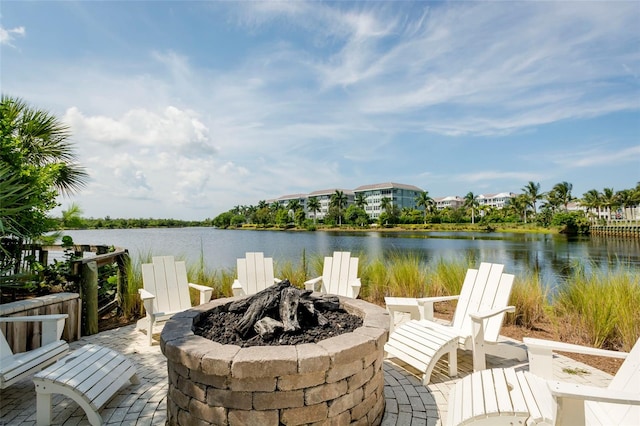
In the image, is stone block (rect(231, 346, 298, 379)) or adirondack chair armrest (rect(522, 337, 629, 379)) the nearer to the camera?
stone block (rect(231, 346, 298, 379))

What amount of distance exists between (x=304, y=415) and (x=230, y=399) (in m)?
0.46

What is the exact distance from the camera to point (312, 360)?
1864 millimetres

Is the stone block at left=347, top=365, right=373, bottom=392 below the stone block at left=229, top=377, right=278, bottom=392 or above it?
below

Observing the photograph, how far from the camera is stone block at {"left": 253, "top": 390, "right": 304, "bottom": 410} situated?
6.08 feet

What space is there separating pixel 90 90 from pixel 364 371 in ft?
19.6

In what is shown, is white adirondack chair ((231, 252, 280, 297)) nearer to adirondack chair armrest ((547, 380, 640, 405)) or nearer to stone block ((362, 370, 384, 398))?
stone block ((362, 370, 384, 398))

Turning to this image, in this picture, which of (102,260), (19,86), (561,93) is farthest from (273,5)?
(561,93)

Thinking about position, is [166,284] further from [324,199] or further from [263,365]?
[324,199]

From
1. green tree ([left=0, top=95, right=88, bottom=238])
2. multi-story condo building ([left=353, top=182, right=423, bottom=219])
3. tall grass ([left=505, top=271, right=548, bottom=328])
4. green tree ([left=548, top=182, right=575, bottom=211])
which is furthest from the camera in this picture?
multi-story condo building ([left=353, top=182, right=423, bottom=219])

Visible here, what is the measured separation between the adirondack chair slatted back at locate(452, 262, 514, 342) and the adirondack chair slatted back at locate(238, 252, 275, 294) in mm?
2837

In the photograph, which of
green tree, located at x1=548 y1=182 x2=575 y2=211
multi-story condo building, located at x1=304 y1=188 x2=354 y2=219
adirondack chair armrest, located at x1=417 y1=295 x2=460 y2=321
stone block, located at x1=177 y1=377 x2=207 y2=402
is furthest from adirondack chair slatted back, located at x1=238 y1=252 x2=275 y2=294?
multi-story condo building, located at x1=304 y1=188 x2=354 y2=219

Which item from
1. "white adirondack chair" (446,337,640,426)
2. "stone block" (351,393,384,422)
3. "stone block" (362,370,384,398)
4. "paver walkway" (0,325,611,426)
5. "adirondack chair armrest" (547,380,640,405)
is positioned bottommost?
"paver walkway" (0,325,611,426)

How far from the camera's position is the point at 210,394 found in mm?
1919

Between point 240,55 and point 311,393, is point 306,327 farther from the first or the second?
point 240,55
